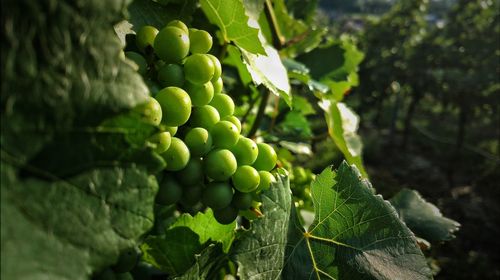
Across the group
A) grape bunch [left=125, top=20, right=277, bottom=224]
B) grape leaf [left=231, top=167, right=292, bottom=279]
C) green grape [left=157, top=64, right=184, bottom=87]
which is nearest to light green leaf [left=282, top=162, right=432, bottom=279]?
grape leaf [left=231, top=167, right=292, bottom=279]

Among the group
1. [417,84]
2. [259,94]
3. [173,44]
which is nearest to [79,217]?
[173,44]

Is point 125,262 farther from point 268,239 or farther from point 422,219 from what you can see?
point 422,219

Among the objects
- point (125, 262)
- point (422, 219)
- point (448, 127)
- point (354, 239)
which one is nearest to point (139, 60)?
point (125, 262)

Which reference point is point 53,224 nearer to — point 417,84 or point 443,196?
point 443,196

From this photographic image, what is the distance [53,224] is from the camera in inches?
19.6

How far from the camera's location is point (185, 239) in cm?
106

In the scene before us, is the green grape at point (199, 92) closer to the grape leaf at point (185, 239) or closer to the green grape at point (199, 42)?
the green grape at point (199, 42)

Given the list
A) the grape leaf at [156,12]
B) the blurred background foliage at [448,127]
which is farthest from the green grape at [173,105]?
the blurred background foliage at [448,127]

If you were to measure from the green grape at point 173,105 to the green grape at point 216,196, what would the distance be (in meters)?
0.16

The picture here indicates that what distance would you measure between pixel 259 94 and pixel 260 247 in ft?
3.19

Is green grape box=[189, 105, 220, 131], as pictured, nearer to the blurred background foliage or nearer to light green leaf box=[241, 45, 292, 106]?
light green leaf box=[241, 45, 292, 106]

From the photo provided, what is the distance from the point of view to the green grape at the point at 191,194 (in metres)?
0.84

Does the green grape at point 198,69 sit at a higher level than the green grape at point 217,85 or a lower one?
higher

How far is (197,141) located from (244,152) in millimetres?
122
